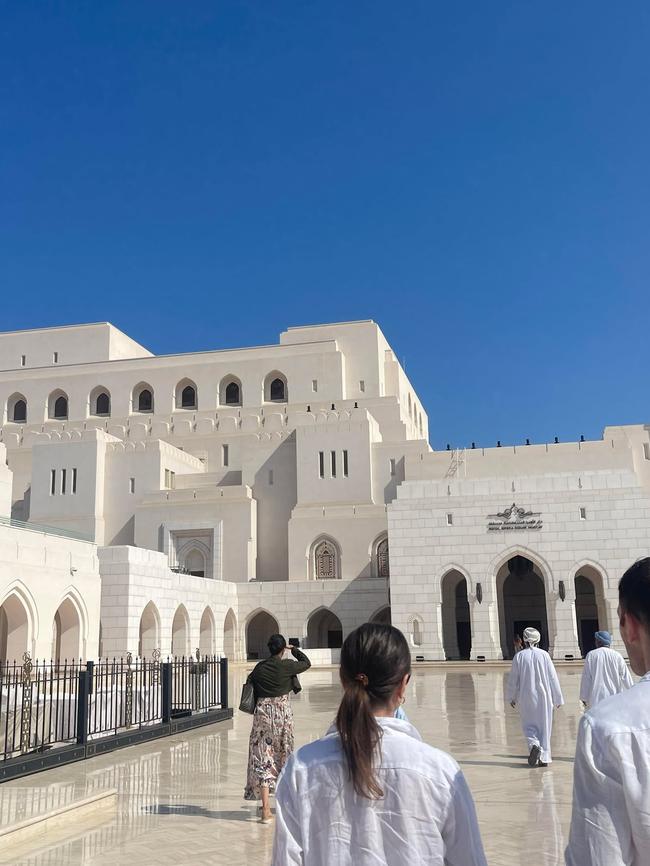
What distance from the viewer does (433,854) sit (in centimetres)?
228

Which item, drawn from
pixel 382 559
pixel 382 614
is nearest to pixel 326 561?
pixel 382 559

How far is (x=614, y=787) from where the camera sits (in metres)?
1.94

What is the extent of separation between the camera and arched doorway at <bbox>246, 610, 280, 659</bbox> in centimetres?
3688

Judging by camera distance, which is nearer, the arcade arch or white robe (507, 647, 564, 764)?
white robe (507, 647, 564, 764)

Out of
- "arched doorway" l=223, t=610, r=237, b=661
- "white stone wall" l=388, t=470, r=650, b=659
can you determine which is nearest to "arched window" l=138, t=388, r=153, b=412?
"arched doorway" l=223, t=610, r=237, b=661

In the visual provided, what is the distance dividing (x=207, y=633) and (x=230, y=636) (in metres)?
2.18

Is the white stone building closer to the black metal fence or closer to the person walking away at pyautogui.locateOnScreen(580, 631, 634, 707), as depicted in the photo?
the black metal fence

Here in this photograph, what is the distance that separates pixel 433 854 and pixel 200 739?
1043 centimetres

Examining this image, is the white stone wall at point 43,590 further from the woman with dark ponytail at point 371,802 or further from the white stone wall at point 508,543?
the woman with dark ponytail at point 371,802

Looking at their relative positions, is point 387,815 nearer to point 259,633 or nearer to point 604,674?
point 604,674

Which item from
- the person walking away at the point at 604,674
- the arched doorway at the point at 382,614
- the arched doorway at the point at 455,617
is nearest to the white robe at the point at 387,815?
the person walking away at the point at 604,674

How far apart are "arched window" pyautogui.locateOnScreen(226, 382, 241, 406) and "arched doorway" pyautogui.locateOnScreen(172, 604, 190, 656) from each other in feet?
59.3

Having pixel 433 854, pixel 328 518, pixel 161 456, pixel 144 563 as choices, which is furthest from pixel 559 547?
pixel 433 854

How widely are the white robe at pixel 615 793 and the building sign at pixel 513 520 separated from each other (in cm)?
3079
